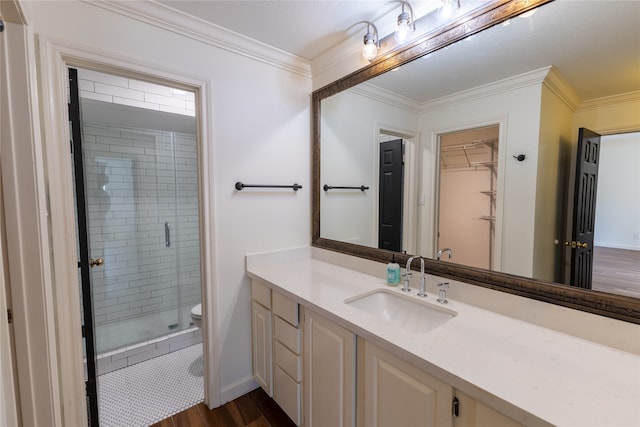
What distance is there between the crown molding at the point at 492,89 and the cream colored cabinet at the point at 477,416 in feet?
4.01

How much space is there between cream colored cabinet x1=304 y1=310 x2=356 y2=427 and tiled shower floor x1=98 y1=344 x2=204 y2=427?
0.98 meters

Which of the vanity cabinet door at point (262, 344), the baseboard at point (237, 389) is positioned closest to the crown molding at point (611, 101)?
the vanity cabinet door at point (262, 344)

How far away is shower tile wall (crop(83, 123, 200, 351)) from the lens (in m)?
2.67

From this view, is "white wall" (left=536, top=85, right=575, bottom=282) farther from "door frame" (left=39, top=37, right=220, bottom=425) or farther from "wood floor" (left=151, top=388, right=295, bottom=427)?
"door frame" (left=39, top=37, right=220, bottom=425)

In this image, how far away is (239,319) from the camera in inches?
74.5

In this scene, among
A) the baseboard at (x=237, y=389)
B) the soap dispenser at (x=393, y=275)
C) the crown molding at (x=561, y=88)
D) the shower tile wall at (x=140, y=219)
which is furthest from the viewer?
the shower tile wall at (x=140, y=219)

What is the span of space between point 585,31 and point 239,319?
7.33 ft

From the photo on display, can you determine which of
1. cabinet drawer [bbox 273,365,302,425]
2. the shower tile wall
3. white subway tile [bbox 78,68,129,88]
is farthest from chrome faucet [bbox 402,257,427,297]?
the shower tile wall

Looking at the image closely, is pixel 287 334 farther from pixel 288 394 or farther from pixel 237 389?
pixel 237 389

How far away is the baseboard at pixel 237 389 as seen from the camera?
72.2 inches

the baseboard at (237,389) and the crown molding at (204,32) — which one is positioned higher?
the crown molding at (204,32)

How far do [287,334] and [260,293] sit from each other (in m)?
0.36

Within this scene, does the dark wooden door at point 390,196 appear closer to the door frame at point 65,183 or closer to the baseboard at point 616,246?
the baseboard at point 616,246

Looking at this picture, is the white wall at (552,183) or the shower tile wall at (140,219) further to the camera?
the shower tile wall at (140,219)
